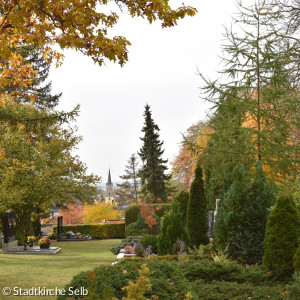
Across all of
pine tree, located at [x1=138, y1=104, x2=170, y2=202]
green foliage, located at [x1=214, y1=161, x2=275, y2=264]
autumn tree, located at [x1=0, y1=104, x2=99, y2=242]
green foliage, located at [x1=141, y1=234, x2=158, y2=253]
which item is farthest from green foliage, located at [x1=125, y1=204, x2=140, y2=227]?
green foliage, located at [x1=214, y1=161, x2=275, y2=264]

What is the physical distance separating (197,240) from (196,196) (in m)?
1.67

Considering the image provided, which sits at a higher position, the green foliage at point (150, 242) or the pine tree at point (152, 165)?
the pine tree at point (152, 165)

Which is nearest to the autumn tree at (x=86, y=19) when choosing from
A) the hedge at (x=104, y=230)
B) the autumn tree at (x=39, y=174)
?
the autumn tree at (x=39, y=174)

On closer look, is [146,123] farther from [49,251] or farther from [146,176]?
[49,251]

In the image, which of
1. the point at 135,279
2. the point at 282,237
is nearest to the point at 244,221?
the point at 282,237

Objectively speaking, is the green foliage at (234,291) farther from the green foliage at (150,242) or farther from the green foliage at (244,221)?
the green foliage at (150,242)

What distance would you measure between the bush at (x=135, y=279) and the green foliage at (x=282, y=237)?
3.64m

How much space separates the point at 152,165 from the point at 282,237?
29.0m

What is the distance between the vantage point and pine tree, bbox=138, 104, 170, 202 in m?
37.3

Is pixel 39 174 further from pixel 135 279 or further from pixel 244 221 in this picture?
pixel 135 279

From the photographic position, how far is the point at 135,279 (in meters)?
5.55

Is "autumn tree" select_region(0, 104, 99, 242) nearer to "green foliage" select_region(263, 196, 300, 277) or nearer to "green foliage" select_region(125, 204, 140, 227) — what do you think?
"green foliage" select_region(125, 204, 140, 227)

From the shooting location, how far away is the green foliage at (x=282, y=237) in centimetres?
864

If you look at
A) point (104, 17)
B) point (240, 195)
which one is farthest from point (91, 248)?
point (104, 17)
